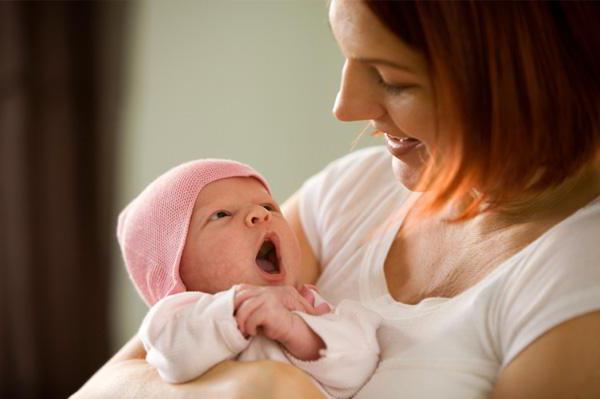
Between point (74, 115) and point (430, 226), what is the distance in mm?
1913

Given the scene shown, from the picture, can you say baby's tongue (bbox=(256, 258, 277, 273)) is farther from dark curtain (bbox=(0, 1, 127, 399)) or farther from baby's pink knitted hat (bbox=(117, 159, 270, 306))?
dark curtain (bbox=(0, 1, 127, 399))

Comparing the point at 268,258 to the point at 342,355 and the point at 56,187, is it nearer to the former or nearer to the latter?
the point at 342,355

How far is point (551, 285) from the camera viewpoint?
3.62 ft

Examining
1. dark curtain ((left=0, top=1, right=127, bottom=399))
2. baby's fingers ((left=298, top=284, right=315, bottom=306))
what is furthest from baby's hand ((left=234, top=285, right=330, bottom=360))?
dark curtain ((left=0, top=1, right=127, bottom=399))

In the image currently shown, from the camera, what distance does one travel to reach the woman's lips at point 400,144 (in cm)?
129

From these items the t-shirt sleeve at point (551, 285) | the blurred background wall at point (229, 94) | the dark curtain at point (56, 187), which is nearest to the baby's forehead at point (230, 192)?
the t-shirt sleeve at point (551, 285)

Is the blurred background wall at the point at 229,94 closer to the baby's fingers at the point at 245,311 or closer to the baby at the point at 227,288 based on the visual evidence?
the baby at the point at 227,288

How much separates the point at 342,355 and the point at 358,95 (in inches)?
15.0

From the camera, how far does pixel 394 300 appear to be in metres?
1.34

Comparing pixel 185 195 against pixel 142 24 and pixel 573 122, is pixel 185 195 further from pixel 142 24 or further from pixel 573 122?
pixel 142 24

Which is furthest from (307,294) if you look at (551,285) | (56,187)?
(56,187)

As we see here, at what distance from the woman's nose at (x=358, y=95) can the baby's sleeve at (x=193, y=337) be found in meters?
0.32

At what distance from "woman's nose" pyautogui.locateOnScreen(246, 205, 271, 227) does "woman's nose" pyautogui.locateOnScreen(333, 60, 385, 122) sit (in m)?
0.22

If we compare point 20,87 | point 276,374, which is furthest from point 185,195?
point 20,87
